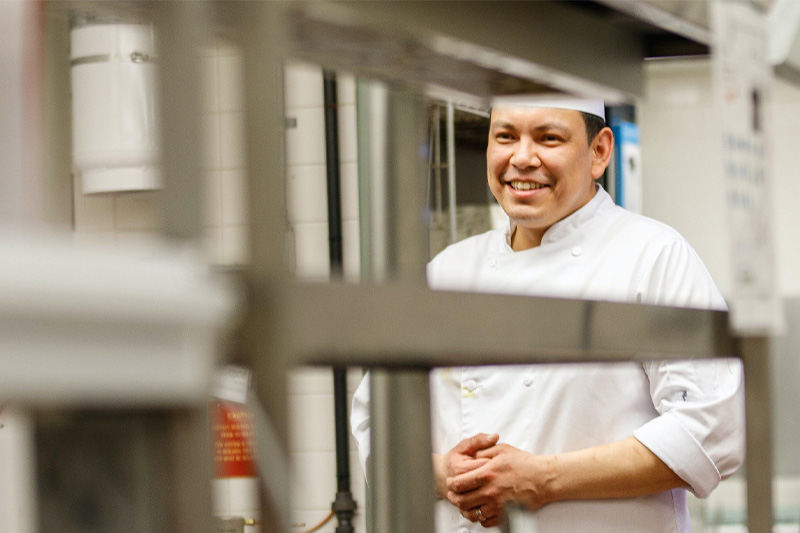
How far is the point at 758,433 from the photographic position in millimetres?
980

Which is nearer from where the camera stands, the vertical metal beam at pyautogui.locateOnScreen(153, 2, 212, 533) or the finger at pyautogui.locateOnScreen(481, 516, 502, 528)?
the vertical metal beam at pyautogui.locateOnScreen(153, 2, 212, 533)

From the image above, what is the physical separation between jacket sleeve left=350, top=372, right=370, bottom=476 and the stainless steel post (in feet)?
0.97

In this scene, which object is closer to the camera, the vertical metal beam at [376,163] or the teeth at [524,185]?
the vertical metal beam at [376,163]

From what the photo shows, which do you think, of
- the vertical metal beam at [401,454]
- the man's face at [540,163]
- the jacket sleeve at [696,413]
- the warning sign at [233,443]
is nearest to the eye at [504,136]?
the man's face at [540,163]

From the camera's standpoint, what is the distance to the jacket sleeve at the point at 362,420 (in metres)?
1.72

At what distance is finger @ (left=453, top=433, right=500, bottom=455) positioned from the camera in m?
1.56

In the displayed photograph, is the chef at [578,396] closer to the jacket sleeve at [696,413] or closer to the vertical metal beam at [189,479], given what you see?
the jacket sleeve at [696,413]

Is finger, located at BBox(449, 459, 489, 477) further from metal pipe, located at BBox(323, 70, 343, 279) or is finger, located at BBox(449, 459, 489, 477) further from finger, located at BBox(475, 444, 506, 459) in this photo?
metal pipe, located at BBox(323, 70, 343, 279)

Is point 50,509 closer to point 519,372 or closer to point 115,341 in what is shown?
point 115,341

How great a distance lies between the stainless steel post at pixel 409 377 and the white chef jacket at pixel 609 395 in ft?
0.65

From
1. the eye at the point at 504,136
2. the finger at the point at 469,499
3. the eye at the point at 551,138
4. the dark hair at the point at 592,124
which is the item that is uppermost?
the dark hair at the point at 592,124

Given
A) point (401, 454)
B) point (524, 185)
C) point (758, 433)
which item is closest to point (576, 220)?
point (524, 185)

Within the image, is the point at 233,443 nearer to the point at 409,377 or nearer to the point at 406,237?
the point at 409,377

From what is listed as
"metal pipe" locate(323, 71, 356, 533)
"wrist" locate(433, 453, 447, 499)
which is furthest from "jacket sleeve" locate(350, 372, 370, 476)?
"metal pipe" locate(323, 71, 356, 533)
